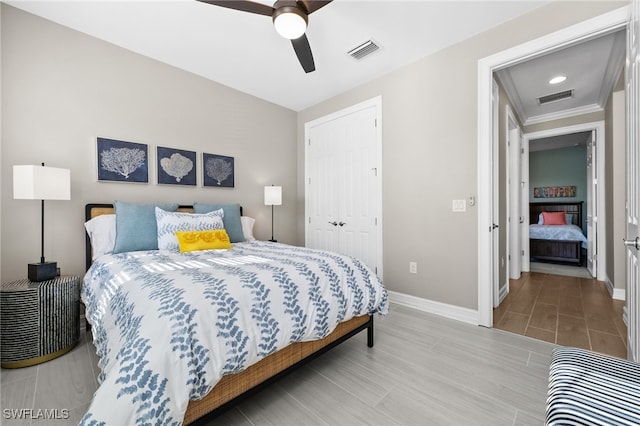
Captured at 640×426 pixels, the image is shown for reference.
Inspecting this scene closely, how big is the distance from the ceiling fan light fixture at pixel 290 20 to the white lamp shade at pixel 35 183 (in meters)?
2.07

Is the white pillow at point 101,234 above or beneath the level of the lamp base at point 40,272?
above

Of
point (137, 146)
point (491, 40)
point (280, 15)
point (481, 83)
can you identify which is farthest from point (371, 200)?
point (137, 146)

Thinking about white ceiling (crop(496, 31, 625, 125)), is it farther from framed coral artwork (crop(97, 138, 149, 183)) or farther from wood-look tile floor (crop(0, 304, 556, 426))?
framed coral artwork (crop(97, 138, 149, 183))

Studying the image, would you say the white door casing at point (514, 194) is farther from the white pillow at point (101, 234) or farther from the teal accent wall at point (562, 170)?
the white pillow at point (101, 234)

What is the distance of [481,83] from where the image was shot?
8.52ft

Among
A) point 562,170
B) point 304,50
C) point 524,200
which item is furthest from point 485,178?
point 562,170

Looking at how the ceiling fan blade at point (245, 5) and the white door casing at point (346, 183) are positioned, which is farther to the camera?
the white door casing at point (346, 183)

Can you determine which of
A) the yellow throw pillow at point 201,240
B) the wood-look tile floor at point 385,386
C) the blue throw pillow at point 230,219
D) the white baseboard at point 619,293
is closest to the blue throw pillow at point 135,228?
the yellow throw pillow at point 201,240

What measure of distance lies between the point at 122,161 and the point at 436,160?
3339 mm

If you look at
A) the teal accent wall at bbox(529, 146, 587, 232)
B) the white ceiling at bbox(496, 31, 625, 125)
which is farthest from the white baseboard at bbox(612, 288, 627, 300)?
the teal accent wall at bbox(529, 146, 587, 232)

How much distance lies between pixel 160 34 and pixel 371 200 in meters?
2.90

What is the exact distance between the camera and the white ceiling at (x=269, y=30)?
2.28 metres

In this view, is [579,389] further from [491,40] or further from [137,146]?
[137,146]

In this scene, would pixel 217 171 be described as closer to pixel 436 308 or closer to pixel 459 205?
pixel 459 205
